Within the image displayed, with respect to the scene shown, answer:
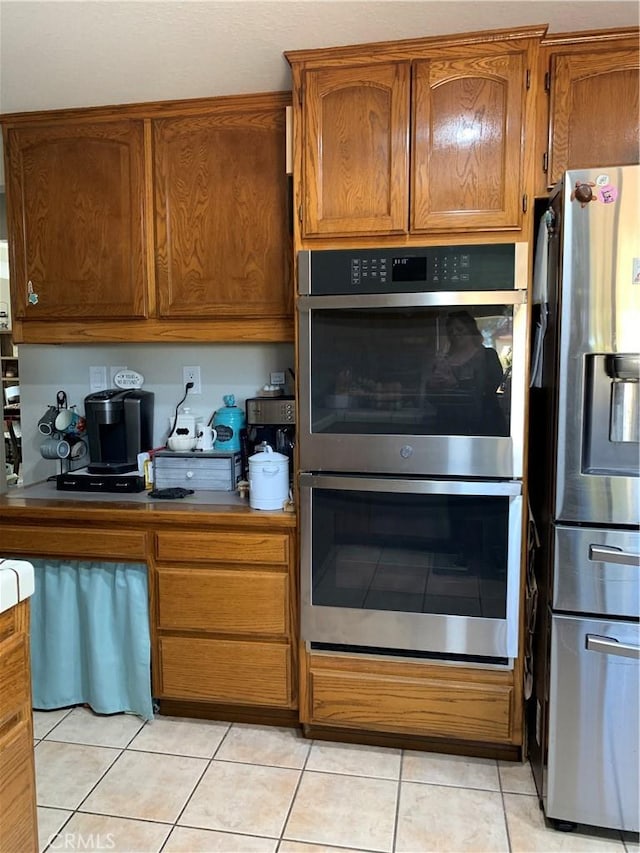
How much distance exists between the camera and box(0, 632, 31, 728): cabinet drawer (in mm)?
1222

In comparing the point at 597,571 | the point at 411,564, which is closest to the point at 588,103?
the point at 597,571

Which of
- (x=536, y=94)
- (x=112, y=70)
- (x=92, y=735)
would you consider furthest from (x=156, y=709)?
(x=536, y=94)

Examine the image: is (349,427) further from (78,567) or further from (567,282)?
(78,567)

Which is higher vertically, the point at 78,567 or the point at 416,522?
the point at 416,522

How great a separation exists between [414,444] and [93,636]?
1.38 metres

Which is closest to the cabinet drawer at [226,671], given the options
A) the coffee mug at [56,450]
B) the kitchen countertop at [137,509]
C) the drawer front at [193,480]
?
the kitchen countertop at [137,509]

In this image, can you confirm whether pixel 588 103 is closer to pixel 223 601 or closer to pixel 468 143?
pixel 468 143

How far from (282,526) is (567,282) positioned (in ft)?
3.89

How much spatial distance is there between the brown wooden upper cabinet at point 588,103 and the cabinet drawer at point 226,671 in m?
1.83

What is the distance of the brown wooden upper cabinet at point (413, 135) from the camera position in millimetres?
1856

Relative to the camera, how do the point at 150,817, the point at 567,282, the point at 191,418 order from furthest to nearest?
the point at 191,418, the point at 150,817, the point at 567,282

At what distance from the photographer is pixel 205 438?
2.54 meters

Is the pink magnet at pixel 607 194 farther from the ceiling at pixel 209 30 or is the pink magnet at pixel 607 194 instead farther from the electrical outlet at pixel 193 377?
the electrical outlet at pixel 193 377

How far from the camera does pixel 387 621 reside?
2.02 meters
